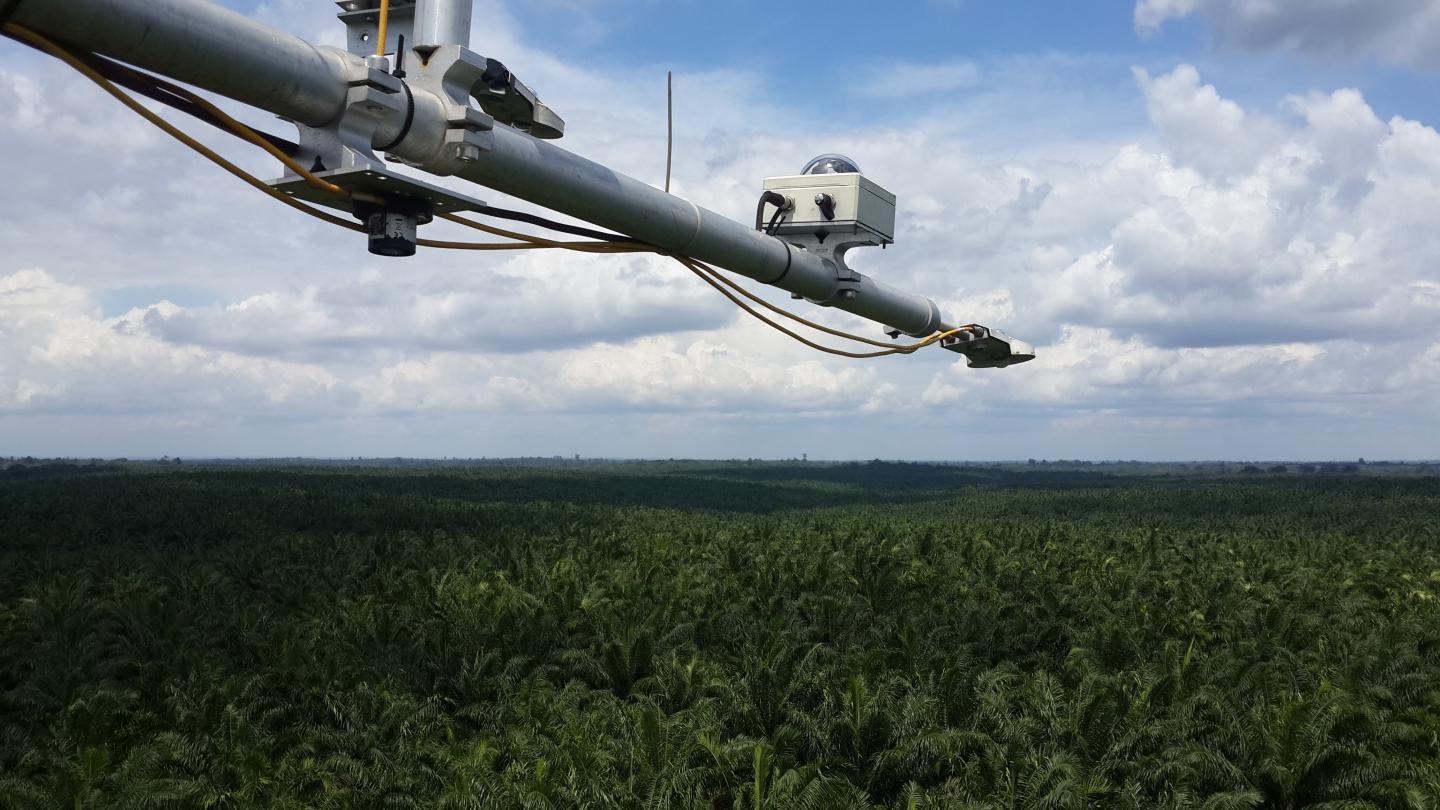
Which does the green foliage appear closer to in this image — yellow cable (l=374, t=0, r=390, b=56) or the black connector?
the black connector

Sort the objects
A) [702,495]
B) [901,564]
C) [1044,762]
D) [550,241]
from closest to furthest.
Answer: [550,241], [1044,762], [901,564], [702,495]

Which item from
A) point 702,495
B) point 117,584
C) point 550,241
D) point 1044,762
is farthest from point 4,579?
point 702,495

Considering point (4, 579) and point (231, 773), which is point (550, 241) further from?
point (4, 579)

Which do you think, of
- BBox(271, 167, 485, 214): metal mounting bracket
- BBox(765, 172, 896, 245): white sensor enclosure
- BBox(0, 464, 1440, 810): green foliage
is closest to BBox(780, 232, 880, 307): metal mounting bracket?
BBox(765, 172, 896, 245): white sensor enclosure

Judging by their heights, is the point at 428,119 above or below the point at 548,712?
above

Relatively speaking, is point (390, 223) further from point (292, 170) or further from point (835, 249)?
point (835, 249)

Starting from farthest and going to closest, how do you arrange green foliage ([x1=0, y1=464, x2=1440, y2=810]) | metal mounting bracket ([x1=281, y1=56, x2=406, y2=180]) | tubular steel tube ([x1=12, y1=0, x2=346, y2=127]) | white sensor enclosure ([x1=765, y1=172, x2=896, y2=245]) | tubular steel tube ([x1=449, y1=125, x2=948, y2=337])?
green foliage ([x1=0, y1=464, x2=1440, y2=810]), white sensor enclosure ([x1=765, y1=172, x2=896, y2=245]), tubular steel tube ([x1=449, y1=125, x2=948, y2=337]), metal mounting bracket ([x1=281, y1=56, x2=406, y2=180]), tubular steel tube ([x1=12, y1=0, x2=346, y2=127])

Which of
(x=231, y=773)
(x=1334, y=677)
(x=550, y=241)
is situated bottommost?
(x=231, y=773)
